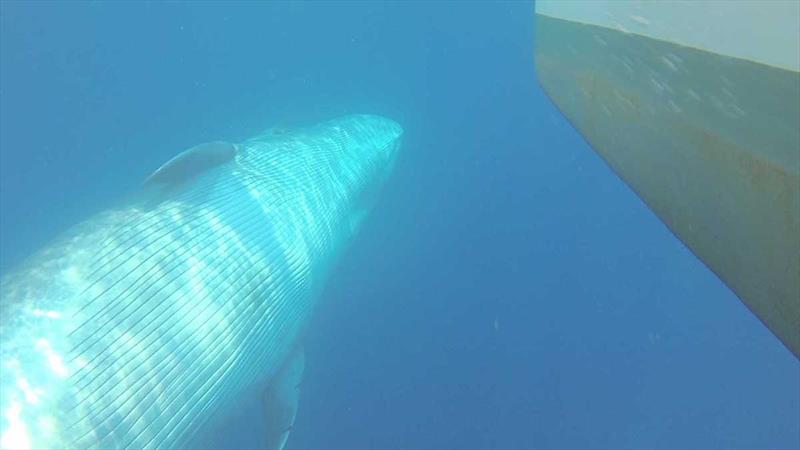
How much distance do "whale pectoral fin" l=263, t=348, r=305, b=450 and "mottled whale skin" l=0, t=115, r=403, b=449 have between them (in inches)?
3.7

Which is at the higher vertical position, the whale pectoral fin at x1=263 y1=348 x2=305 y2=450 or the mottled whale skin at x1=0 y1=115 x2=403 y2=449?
the mottled whale skin at x1=0 y1=115 x2=403 y2=449

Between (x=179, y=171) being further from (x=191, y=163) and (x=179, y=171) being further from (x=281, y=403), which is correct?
(x=281, y=403)

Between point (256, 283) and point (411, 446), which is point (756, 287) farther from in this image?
point (411, 446)

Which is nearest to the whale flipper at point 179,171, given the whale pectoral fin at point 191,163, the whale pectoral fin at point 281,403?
the whale pectoral fin at point 191,163

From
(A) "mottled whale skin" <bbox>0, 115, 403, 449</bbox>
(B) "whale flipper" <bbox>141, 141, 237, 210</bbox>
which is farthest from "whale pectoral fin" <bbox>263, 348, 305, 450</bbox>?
(B) "whale flipper" <bbox>141, 141, 237, 210</bbox>

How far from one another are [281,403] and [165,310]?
2.16 metres

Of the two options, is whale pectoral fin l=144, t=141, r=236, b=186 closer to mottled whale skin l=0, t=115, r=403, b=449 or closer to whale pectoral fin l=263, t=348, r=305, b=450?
mottled whale skin l=0, t=115, r=403, b=449

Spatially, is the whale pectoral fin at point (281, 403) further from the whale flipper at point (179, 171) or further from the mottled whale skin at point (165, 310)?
the whale flipper at point (179, 171)

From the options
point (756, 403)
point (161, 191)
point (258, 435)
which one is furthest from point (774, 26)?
point (756, 403)

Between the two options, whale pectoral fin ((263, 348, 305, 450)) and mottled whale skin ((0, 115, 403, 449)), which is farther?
whale pectoral fin ((263, 348, 305, 450))

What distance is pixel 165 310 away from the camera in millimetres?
4730

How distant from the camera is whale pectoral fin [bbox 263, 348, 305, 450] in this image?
6305 mm

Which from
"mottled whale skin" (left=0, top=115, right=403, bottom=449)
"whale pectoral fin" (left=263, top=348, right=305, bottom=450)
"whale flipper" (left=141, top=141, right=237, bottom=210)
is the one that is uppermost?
"whale flipper" (left=141, top=141, right=237, bottom=210)

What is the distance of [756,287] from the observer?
1.46 meters
